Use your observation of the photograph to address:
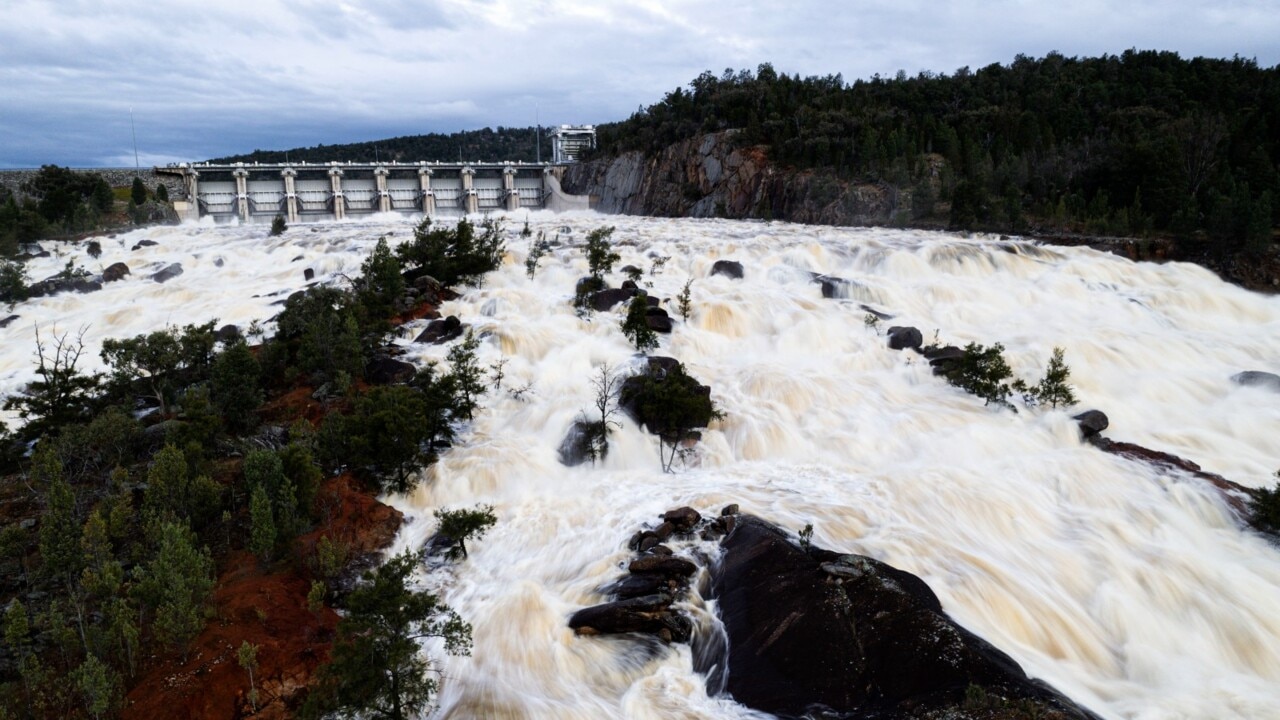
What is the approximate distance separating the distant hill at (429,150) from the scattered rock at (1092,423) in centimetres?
14002

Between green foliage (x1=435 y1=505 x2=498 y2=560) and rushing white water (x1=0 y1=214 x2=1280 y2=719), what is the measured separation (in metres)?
0.34

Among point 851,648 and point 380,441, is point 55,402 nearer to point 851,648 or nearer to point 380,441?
point 380,441

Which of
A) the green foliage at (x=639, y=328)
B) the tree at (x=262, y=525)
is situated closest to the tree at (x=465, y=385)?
the green foliage at (x=639, y=328)

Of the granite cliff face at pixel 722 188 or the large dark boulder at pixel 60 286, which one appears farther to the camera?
the granite cliff face at pixel 722 188

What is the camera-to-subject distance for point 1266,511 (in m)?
13.5

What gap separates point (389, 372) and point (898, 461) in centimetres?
1433

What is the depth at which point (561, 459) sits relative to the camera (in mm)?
17656

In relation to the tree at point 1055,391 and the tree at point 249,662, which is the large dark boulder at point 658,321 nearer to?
the tree at point 1055,391

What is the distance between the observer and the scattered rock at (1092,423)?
18.1 metres

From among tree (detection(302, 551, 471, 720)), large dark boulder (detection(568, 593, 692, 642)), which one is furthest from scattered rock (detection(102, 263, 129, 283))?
large dark boulder (detection(568, 593, 692, 642))

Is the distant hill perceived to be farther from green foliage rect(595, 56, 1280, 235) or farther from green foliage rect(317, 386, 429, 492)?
green foliage rect(317, 386, 429, 492)

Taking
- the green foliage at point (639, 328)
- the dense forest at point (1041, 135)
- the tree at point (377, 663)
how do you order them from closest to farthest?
the tree at point (377, 663), the green foliage at point (639, 328), the dense forest at point (1041, 135)

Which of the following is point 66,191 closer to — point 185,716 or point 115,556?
point 115,556

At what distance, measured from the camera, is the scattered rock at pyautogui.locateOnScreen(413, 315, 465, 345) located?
78.5 ft
